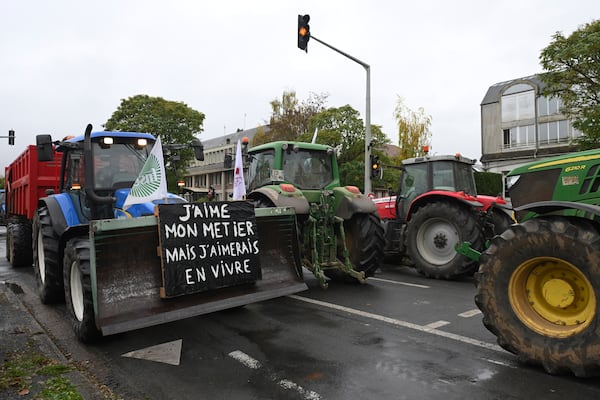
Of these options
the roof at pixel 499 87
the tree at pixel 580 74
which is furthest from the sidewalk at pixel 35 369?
the roof at pixel 499 87

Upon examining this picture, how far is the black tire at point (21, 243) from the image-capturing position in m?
9.16

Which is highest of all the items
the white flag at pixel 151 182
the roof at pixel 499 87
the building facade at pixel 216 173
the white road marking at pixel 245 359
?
the roof at pixel 499 87

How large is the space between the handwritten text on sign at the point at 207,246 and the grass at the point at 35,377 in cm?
114

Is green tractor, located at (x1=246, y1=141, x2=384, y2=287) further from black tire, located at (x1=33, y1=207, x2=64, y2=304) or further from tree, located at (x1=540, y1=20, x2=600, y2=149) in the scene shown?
tree, located at (x1=540, y1=20, x2=600, y2=149)

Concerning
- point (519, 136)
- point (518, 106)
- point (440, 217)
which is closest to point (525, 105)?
point (518, 106)

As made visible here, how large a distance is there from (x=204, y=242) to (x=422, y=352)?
246cm

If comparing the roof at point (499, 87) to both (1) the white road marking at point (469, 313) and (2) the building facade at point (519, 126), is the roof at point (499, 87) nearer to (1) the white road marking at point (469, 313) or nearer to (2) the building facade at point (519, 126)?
(2) the building facade at point (519, 126)

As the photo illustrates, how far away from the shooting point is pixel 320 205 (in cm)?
696

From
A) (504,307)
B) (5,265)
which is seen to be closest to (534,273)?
(504,307)

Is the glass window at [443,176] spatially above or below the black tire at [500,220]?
above

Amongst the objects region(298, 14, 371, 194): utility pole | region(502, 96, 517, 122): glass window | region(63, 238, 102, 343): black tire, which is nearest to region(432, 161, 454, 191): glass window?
region(298, 14, 371, 194): utility pole

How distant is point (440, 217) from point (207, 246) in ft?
16.4

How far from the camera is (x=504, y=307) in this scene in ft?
12.3

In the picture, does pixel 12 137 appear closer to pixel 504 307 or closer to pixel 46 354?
pixel 46 354
